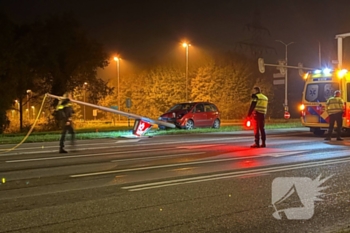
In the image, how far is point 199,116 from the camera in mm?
27312

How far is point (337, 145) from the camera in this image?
1470 cm

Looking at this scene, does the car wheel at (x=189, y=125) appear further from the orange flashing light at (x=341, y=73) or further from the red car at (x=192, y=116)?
the orange flashing light at (x=341, y=73)

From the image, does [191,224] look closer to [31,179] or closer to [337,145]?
[31,179]

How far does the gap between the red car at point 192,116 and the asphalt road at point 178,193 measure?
13799 mm

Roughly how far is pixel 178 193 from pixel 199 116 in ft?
65.3

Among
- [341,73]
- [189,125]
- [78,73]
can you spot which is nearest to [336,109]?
[341,73]

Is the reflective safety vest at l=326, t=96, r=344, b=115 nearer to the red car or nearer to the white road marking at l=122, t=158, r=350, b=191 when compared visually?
the white road marking at l=122, t=158, r=350, b=191

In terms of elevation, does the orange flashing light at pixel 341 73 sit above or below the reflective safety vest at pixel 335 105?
above

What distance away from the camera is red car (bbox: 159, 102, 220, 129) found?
26.5 meters

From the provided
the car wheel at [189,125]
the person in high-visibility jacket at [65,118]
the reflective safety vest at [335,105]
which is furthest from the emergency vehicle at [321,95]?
the person in high-visibility jacket at [65,118]

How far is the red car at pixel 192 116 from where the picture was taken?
26.5 meters

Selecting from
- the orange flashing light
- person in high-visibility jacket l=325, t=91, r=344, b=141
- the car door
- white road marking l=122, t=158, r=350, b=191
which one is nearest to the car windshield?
the car door

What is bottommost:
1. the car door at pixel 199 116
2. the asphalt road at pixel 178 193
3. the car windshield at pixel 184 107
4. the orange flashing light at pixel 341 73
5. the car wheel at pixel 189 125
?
the asphalt road at pixel 178 193

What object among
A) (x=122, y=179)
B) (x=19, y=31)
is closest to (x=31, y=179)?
(x=122, y=179)
